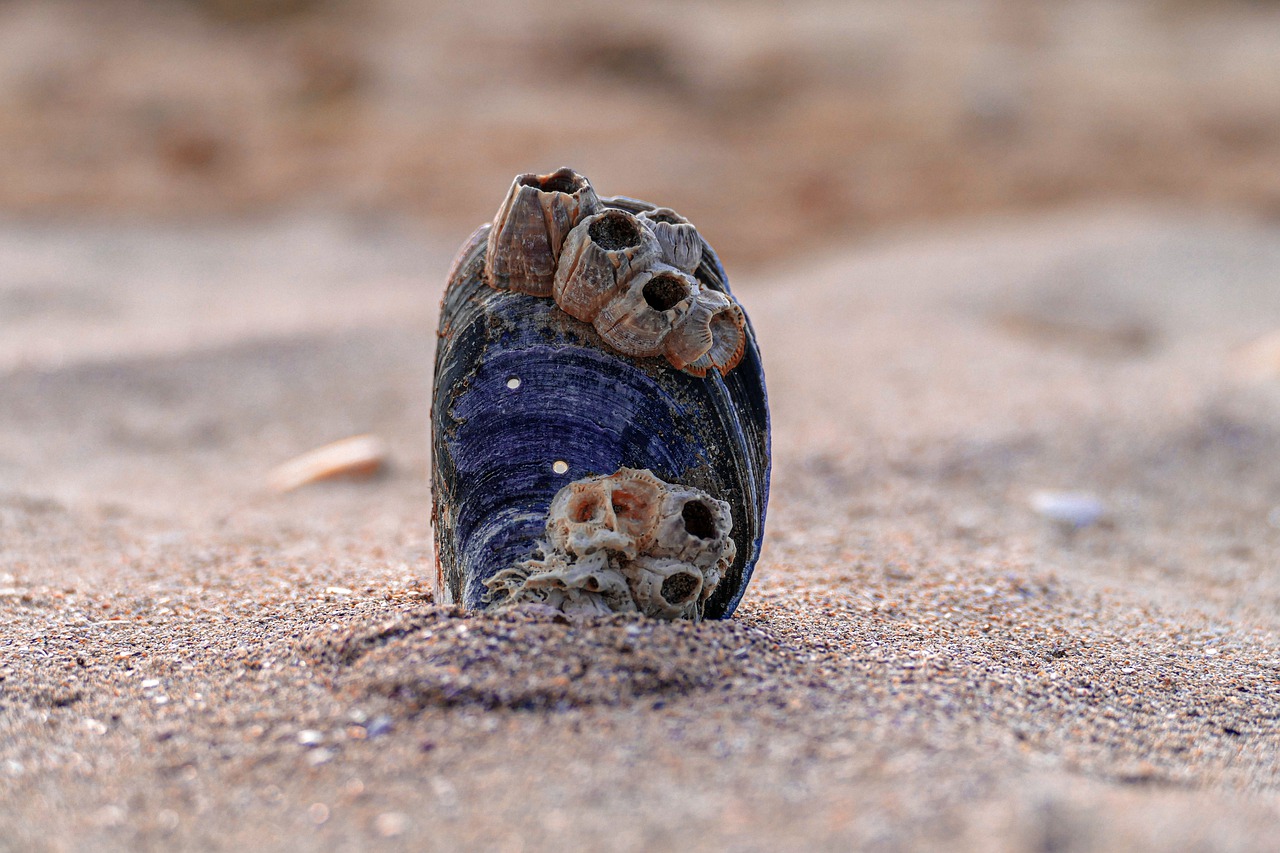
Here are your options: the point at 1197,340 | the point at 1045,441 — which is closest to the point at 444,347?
the point at 1045,441

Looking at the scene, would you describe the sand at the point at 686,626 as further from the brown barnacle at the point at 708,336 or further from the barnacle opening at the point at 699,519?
the brown barnacle at the point at 708,336

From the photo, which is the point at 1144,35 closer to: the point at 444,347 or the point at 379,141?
the point at 379,141

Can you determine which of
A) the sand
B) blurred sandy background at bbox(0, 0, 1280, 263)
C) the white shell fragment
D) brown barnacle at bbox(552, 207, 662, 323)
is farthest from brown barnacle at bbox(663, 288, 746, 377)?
blurred sandy background at bbox(0, 0, 1280, 263)

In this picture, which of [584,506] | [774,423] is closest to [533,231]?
[584,506]

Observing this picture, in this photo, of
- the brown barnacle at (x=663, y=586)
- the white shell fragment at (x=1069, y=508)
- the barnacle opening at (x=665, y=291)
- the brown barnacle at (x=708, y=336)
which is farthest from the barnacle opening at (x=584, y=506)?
the white shell fragment at (x=1069, y=508)

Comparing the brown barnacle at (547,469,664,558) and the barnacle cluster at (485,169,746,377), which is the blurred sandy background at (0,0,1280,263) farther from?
the brown barnacle at (547,469,664,558)
